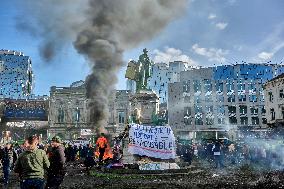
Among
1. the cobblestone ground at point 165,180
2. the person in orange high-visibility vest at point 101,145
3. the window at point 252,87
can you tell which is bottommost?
the cobblestone ground at point 165,180

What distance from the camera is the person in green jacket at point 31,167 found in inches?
248

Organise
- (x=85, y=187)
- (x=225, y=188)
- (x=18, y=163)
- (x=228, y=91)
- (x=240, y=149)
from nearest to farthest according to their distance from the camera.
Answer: (x=18, y=163)
(x=225, y=188)
(x=85, y=187)
(x=240, y=149)
(x=228, y=91)

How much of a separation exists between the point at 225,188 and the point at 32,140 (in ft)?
23.4

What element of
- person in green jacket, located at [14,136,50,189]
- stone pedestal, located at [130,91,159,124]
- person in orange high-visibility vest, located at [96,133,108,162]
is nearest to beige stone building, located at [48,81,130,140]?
stone pedestal, located at [130,91,159,124]

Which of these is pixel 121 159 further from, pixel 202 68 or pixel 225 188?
pixel 202 68

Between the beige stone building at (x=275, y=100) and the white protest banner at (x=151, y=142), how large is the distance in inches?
1233

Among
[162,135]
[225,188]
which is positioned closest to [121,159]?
[162,135]

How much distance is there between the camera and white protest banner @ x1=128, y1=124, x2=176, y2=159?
52.5 feet

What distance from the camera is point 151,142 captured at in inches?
635

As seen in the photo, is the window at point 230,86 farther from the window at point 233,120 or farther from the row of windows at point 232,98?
the window at point 233,120

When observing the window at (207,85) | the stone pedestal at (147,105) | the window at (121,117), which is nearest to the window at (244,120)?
the window at (207,85)

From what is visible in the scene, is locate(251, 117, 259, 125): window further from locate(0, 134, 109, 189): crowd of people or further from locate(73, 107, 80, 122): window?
locate(0, 134, 109, 189): crowd of people

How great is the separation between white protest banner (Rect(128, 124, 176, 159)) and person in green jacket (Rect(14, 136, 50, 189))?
966cm

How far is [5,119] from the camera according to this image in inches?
2685
